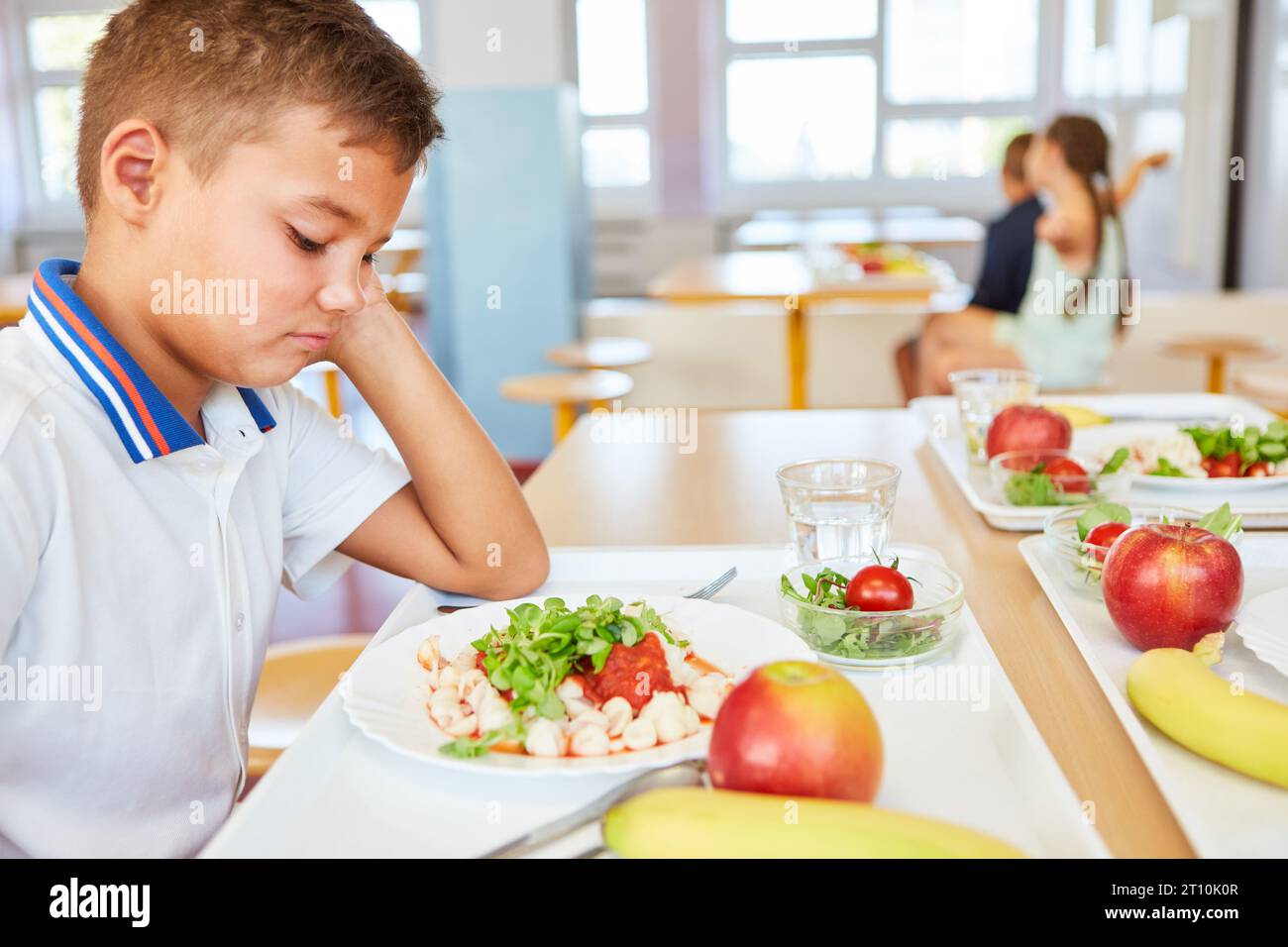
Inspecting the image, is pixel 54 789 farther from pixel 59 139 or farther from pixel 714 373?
pixel 59 139

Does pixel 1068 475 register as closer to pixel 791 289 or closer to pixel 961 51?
pixel 791 289

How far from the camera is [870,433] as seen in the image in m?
1.64

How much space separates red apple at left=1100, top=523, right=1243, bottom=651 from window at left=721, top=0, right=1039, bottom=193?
7.04 metres

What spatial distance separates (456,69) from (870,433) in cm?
367

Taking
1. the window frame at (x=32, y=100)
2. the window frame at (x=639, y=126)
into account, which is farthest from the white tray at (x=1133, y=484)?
the window frame at (x=32, y=100)

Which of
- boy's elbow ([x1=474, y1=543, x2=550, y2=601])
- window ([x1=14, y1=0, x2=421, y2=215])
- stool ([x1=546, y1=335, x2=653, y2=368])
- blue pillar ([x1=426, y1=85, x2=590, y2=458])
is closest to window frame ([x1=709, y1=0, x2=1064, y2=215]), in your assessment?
window ([x1=14, y1=0, x2=421, y2=215])

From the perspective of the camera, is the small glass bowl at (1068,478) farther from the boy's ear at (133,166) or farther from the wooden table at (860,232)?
the wooden table at (860,232)

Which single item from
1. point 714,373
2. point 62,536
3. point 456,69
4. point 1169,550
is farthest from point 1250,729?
Result: point 456,69

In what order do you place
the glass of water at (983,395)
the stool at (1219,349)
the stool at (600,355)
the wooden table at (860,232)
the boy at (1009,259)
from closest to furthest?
the glass of water at (983,395) < the boy at (1009,259) < the stool at (1219,349) < the stool at (600,355) < the wooden table at (860,232)

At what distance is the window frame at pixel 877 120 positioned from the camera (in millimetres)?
7516

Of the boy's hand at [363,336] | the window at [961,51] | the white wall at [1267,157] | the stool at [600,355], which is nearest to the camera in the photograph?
the boy's hand at [363,336]

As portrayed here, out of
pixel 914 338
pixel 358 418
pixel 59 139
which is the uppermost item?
pixel 59 139

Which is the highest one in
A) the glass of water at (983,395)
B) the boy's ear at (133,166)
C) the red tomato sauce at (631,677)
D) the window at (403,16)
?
the window at (403,16)

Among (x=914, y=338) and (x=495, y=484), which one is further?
(x=914, y=338)
